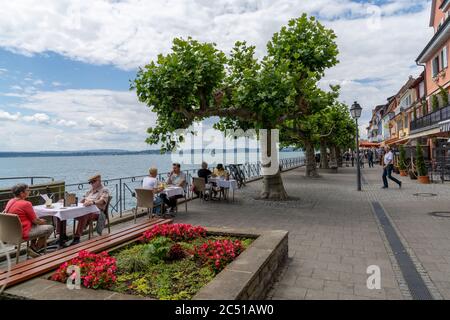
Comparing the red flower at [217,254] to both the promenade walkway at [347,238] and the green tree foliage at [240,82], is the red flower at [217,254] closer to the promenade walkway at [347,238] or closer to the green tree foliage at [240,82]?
the promenade walkway at [347,238]

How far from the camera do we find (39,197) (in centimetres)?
722

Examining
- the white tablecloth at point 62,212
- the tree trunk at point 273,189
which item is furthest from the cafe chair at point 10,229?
the tree trunk at point 273,189

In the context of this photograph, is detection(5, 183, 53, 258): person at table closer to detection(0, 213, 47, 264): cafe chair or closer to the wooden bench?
detection(0, 213, 47, 264): cafe chair

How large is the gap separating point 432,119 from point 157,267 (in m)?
23.7

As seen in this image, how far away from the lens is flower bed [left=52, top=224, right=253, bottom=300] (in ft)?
11.4

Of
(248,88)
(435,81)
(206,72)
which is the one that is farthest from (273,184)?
(435,81)

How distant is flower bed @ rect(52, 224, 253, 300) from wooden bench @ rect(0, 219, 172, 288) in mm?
163

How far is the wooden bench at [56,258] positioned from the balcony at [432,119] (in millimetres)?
20497

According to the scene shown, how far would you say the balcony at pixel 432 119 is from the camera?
19888 mm

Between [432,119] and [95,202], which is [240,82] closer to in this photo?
[95,202]

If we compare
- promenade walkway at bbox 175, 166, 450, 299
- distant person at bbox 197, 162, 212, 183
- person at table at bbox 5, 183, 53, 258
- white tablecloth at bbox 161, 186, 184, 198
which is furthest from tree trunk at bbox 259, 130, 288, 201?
person at table at bbox 5, 183, 53, 258

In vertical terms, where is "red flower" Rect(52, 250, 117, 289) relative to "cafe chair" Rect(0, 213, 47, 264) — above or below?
below
